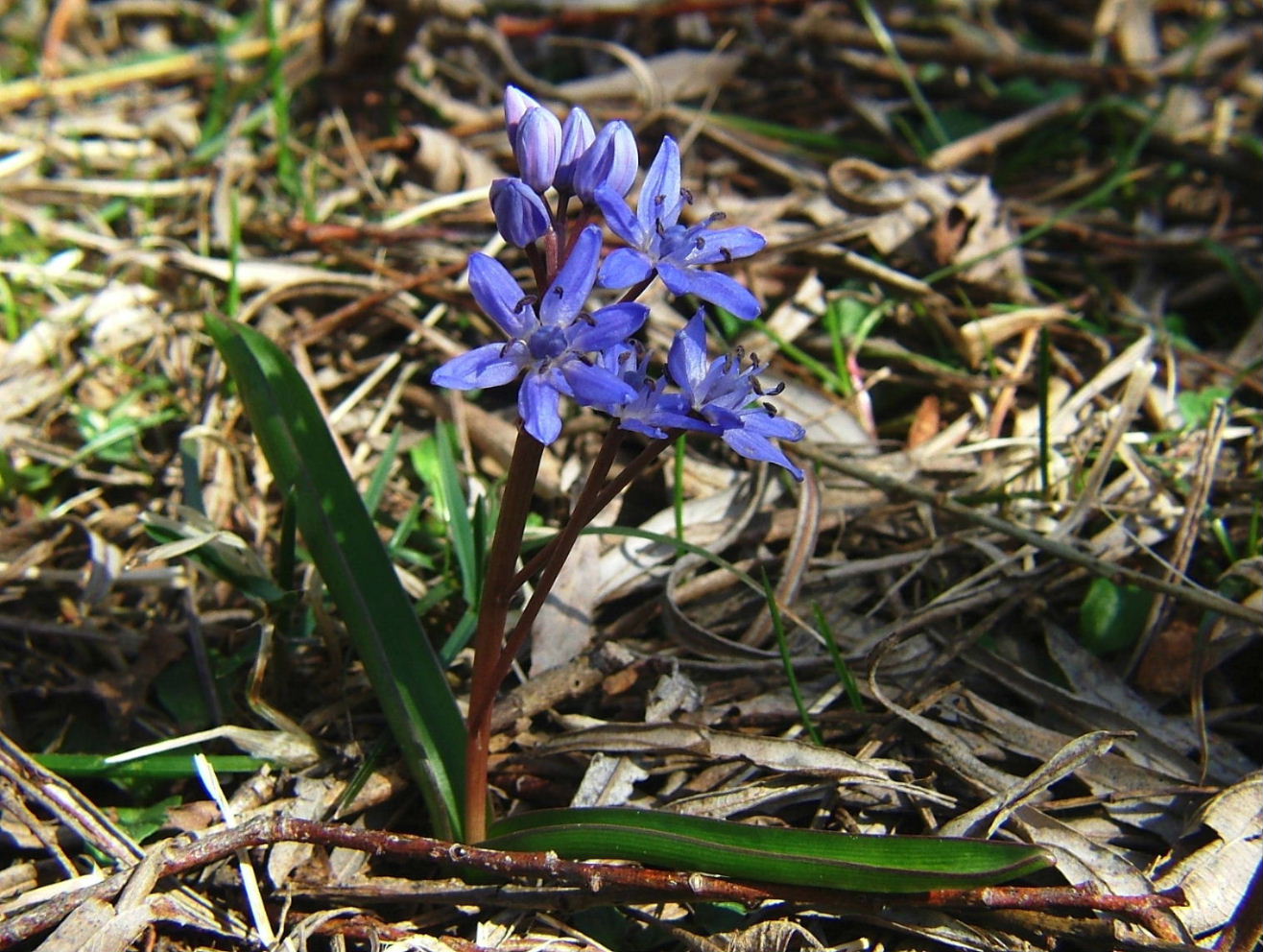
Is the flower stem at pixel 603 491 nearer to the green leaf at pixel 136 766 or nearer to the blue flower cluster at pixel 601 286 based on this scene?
the blue flower cluster at pixel 601 286

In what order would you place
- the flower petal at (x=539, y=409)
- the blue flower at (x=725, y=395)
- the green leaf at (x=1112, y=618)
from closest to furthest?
the flower petal at (x=539, y=409) < the blue flower at (x=725, y=395) < the green leaf at (x=1112, y=618)

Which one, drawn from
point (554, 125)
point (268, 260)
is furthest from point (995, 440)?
point (268, 260)

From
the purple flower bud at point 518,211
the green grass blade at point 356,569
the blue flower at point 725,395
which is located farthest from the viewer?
the green grass blade at point 356,569

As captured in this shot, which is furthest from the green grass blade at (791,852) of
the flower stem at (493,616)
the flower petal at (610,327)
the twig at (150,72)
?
the twig at (150,72)

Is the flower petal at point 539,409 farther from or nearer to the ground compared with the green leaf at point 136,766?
farther from the ground

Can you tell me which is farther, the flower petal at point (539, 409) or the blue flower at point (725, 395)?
the blue flower at point (725, 395)

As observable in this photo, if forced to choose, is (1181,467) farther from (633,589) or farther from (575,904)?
(575,904)
